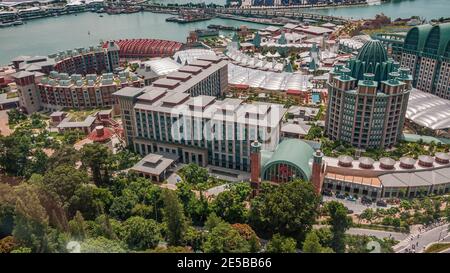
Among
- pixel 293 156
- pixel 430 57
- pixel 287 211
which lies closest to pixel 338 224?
pixel 287 211

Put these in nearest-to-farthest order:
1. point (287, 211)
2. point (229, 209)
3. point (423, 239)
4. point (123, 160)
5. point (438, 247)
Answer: point (438, 247) → point (287, 211) → point (423, 239) → point (229, 209) → point (123, 160)

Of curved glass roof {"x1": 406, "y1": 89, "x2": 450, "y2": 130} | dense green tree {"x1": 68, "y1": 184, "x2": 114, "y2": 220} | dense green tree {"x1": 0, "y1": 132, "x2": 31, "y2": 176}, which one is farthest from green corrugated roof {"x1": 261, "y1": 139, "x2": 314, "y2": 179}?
dense green tree {"x1": 0, "y1": 132, "x2": 31, "y2": 176}

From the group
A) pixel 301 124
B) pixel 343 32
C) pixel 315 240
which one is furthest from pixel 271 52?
pixel 315 240

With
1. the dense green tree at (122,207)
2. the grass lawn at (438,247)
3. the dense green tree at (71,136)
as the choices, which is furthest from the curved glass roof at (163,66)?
the grass lawn at (438,247)

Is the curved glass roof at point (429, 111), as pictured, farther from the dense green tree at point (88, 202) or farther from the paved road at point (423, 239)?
the dense green tree at point (88, 202)

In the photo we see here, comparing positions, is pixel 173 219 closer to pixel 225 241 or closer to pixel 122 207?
pixel 225 241

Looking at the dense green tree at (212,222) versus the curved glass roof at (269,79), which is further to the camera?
the curved glass roof at (269,79)
